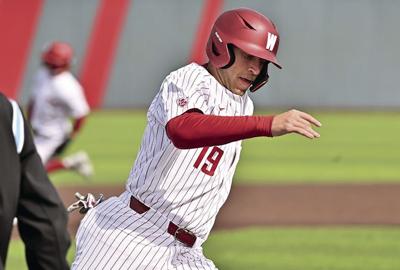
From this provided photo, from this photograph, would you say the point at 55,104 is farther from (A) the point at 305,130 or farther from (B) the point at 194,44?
(B) the point at 194,44

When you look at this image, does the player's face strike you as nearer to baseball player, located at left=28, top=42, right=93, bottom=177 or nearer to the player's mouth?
the player's mouth

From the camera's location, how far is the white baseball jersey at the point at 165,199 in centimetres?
480

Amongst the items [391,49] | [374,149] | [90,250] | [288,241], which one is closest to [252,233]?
[288,241]

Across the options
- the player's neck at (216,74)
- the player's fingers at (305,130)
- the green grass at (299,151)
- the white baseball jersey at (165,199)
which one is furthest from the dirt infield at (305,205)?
the player's fingers at (305,130)

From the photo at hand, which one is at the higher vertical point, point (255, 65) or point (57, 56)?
point (255, 65)

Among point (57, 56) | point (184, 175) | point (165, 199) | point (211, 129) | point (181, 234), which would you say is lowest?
point (57, 56)

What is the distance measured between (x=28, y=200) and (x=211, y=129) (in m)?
1.51

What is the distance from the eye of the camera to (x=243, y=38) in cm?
476

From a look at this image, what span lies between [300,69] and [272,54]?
24142mm

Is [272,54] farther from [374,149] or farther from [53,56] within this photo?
[374,149]

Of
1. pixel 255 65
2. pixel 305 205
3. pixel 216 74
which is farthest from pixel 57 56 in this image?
pixel 255 65

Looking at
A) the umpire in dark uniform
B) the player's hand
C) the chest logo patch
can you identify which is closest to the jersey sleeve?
the chest logo patch

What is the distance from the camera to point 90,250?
494cm

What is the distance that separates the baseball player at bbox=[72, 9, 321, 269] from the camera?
15.6 ft
